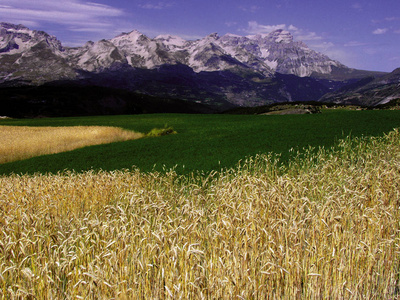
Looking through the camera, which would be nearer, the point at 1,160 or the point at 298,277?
the point at 298,277

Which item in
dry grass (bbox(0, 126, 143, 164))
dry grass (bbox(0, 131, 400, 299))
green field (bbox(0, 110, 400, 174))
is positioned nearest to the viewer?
dry grass (bbox(0, 131, 400, 299))

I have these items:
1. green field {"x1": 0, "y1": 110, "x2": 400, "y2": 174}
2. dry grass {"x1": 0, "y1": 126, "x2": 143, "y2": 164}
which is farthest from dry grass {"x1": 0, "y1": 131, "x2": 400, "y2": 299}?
dry grass {"x1": 0, "y1": 126, "x2": 143, "y2": 164}

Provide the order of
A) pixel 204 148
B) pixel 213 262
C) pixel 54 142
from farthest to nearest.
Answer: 1. pixel 54 142
2. pixel 204 148
3. pixel 213 262

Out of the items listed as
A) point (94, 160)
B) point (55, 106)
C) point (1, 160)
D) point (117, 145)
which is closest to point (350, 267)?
point (94, 160)

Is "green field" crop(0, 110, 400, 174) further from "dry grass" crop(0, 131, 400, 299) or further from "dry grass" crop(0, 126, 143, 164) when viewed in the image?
"dry grass" crop(0, 131, 400, 299)

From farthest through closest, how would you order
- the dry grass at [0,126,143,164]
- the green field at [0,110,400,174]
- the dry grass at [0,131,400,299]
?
the dry grass at [0,126,143,164] < the green field at [0,110,400,174] < the dry grass at [0,131,400,299]

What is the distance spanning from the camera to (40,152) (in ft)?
112

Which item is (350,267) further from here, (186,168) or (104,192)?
(186,168)

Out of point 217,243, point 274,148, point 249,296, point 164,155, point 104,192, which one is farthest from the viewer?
point 164,155

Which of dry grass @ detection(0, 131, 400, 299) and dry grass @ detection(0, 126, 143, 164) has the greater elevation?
dry grass @ detection(0, 131, 400, 299)

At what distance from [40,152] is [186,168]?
2144cm

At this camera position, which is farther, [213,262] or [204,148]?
[204,148]

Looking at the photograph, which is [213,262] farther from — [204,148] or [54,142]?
[54,142]

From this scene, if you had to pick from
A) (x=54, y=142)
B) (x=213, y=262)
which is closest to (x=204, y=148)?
(x=54, y=142)
